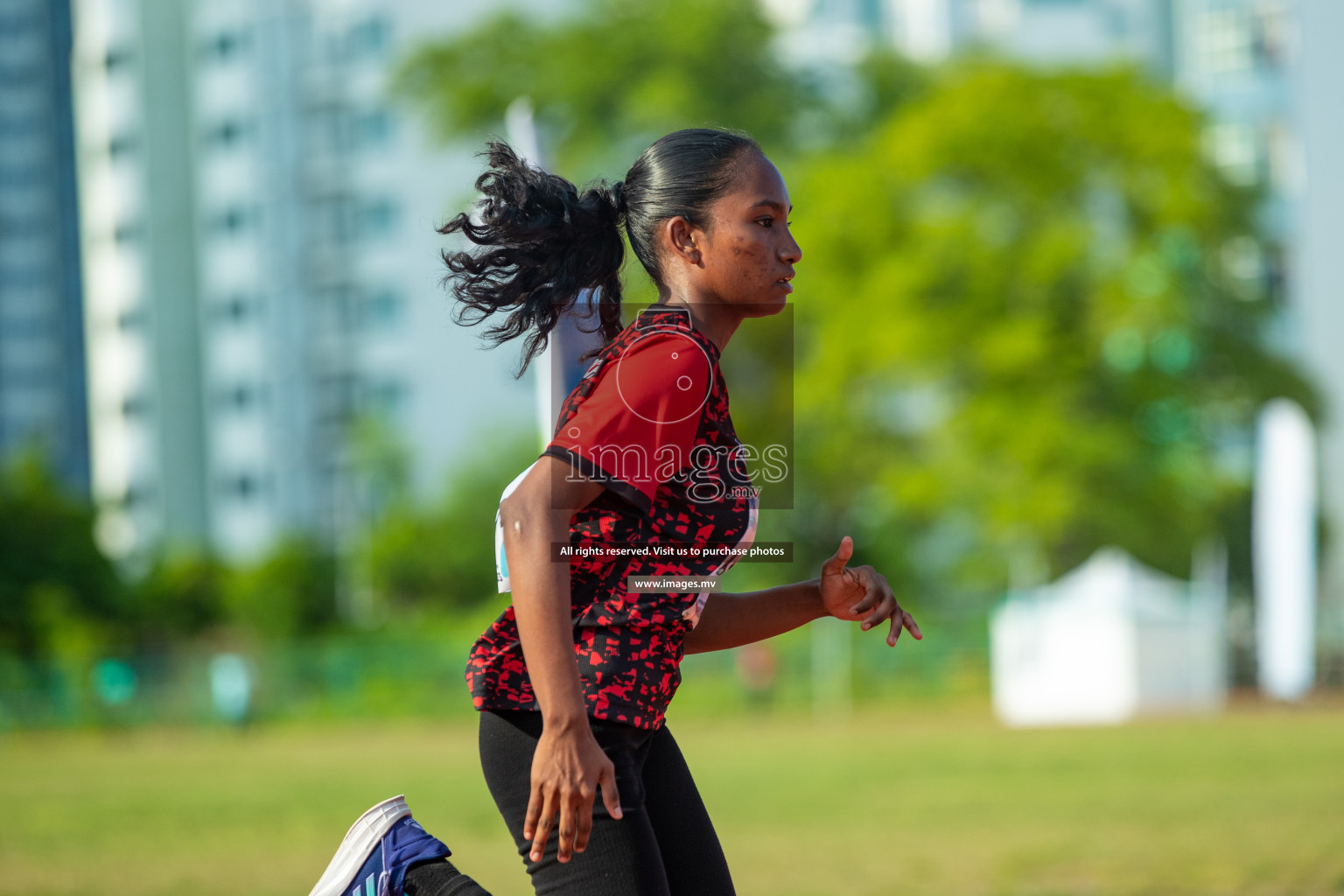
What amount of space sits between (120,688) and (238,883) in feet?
75.0

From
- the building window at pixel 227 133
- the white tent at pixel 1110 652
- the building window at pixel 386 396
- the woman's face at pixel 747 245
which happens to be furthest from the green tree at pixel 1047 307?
the building window at pixel 227 133

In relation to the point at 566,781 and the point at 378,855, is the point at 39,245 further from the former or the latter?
the point at 566,781

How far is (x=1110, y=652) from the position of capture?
2495 centimetres

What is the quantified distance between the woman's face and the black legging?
73 centimetres

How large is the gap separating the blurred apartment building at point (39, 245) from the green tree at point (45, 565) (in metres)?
38.2

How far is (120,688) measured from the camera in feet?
99.5

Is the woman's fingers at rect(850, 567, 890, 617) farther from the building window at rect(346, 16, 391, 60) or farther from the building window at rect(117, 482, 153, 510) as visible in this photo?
the building window at rect(117, 482, 153, 510)

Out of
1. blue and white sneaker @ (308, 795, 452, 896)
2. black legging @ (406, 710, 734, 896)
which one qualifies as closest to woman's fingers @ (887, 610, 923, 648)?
black legging @ (406, 710, 734, 896)

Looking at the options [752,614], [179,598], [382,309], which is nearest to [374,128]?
[382,309]

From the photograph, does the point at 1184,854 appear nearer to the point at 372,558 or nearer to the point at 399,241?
the point at 372,558

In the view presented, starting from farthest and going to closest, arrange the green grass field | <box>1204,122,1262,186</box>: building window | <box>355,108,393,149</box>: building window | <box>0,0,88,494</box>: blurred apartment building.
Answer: <box>0,0,88,494</box>: blurred apartment building → <box>355,108,393,149</box>: building window → <box>1204,122,1262,186</box>: building window → the green grass field

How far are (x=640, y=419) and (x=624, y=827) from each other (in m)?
0.62

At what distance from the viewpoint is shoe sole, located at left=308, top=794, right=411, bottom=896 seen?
9.77 ft

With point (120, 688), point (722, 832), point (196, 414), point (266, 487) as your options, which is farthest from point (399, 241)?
point (722, 832)
